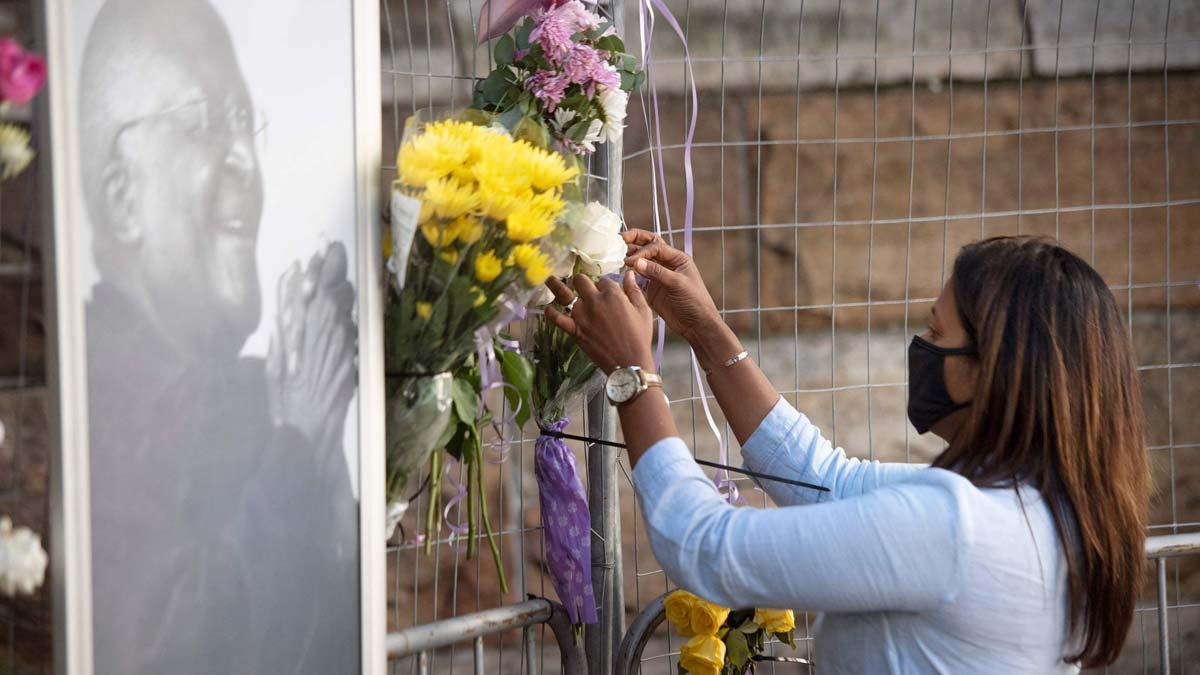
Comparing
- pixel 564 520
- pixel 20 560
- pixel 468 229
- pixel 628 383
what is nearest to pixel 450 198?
pixel 468 229

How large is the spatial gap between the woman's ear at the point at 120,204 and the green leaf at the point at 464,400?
14.6 inches

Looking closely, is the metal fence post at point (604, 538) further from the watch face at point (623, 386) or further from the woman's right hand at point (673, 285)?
the watch face at point (623, 386)

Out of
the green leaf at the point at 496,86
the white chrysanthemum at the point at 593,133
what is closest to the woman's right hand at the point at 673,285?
the white chrysanthemum at the point at 593,133

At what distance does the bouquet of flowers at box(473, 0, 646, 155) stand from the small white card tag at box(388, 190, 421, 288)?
0.89ft

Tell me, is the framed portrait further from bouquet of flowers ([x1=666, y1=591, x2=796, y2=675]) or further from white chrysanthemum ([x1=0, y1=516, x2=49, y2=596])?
bouquet of flowers ([x1=666, y1=591, x2=796, y2=675])

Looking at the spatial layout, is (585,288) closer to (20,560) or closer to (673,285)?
(673,285)

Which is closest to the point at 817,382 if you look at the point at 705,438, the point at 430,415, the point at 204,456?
the point at 705,438

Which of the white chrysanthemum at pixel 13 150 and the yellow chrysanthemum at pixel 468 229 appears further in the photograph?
the yellow chrysanthemum at pixel 468 229

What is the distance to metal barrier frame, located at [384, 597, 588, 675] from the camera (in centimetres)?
136

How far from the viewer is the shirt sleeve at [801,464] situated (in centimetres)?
150

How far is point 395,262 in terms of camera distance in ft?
3.40

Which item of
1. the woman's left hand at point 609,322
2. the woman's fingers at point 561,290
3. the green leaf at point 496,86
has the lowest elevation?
the woman's left hand at point 609,322

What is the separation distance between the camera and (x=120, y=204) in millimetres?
841

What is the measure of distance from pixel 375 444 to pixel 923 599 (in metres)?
0.56
